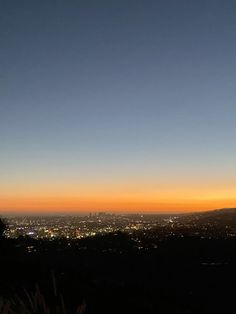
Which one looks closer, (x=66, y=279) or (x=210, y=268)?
(x=66, y=279)

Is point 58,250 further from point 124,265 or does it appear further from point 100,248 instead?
point 124,265

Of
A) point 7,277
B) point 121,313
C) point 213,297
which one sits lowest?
point 213,297

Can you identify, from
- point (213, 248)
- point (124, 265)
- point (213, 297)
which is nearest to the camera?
point (213, 297)

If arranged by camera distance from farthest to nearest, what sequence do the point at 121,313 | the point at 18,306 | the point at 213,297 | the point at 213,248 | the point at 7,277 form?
the point at 213,248, the point at 213,297, the point at 7,277, the point at 121,313, the point at 18,306

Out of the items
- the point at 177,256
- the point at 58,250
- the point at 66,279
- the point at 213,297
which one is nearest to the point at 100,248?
the point at 58,250

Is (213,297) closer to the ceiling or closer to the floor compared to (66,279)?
closer to the floor

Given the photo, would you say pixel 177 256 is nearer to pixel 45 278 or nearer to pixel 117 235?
pixel 117 235
